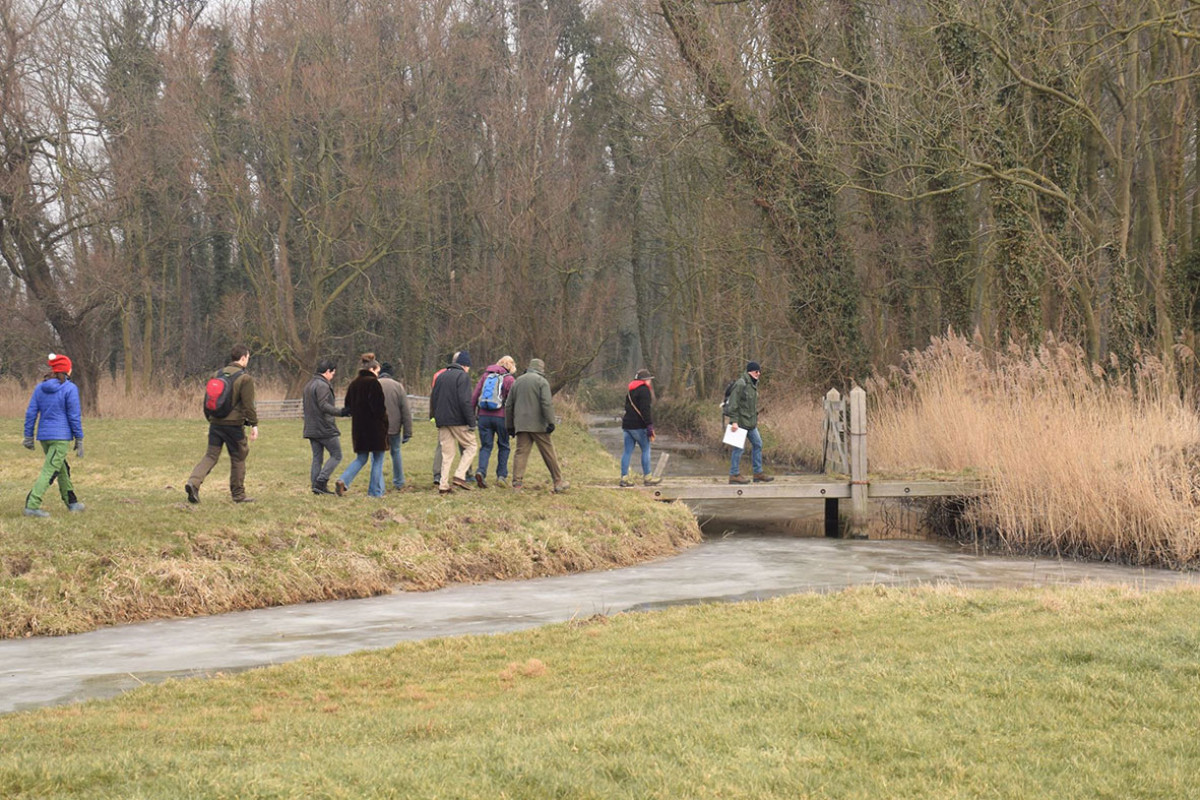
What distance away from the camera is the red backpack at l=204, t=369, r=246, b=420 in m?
14.6

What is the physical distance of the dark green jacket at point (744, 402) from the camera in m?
19.2

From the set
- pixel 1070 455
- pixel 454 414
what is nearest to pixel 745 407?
pixel 454 414

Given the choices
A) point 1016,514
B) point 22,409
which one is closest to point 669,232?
point 22,409

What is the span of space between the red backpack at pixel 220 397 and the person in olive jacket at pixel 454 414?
9.64 ft

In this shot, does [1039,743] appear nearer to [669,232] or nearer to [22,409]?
[22,409]

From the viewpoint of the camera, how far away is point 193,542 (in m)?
13.4

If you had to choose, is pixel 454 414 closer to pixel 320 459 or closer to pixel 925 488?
pixel 320 459

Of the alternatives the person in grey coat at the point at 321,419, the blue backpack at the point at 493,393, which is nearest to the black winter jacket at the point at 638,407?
the blue backpack at the point at 493,393

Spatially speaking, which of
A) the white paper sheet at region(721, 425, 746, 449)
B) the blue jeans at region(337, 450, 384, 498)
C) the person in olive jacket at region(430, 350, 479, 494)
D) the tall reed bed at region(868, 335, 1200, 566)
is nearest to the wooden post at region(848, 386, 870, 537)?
the tall reed bed at region(868, 335, 1200, 566)

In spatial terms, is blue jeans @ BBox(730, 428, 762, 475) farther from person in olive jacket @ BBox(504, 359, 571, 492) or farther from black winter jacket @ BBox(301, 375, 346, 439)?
black winter jacket @ BBox(301, 375, 346, 439)

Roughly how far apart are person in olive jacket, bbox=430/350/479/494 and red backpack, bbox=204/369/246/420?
294 centimetres

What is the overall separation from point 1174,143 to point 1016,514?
10500 millimetres

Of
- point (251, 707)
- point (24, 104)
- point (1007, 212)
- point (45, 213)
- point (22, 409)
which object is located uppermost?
point (24, 104)

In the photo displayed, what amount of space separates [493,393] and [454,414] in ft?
3.79
